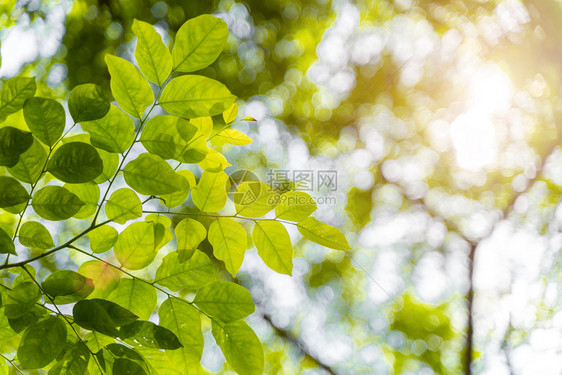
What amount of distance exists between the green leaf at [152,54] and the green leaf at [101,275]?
0.39 m

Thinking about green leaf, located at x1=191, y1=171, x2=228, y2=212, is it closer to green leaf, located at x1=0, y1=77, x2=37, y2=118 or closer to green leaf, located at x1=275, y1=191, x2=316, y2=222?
green leaf, located at x1=275, y1=191, x2=316, y2=222

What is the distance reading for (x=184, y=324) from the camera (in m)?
0.75

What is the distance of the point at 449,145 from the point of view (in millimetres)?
4387

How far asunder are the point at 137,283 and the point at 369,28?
170 inches

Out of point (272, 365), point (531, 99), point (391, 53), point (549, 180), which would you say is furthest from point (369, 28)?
point (272, 365)

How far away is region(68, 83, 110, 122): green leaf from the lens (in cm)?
64

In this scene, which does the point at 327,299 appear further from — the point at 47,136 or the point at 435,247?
the point at 47,136

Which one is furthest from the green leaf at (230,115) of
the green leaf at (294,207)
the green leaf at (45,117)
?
the green leaf at (45,117)

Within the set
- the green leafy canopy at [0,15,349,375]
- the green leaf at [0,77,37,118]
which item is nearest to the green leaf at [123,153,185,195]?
the green leafy canopy at [0,15,349,375]

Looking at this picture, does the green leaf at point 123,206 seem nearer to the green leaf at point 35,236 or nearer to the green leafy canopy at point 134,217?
the green leafy canopy at point 134,217

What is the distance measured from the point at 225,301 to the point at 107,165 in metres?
0.36

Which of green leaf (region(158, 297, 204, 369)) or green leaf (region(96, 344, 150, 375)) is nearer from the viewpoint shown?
green leaf (region(96, 344, 150, 375))

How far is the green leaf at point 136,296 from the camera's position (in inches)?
30.3

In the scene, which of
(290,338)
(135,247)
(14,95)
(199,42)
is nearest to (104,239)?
(135,247)
